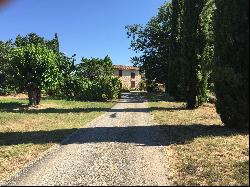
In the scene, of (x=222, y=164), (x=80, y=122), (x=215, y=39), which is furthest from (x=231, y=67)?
(x=80, y=122)

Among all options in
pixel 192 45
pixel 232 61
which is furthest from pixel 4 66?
pixel 232 61

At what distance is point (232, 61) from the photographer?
51.4 ft

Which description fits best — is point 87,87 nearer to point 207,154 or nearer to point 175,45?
point 175,45

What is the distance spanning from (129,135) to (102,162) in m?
5.23

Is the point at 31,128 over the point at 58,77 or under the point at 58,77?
under

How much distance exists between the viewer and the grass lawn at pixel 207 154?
8.99m

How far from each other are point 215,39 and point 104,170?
9721 millimetres

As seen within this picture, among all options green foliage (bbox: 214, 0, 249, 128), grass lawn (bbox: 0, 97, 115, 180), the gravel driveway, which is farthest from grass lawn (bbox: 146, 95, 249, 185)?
grass lawn (bbox: 0, 97, 115, 180)

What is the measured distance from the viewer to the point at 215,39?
17453mm

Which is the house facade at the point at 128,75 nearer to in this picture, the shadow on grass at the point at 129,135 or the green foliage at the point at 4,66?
the green foliage at the point at 4,66

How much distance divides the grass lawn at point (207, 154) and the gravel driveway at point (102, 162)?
A: 44cm

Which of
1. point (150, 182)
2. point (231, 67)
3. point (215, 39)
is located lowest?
point (150, 182)

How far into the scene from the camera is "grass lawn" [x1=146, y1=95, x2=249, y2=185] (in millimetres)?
8994

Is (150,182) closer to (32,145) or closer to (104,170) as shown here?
(104,170)
